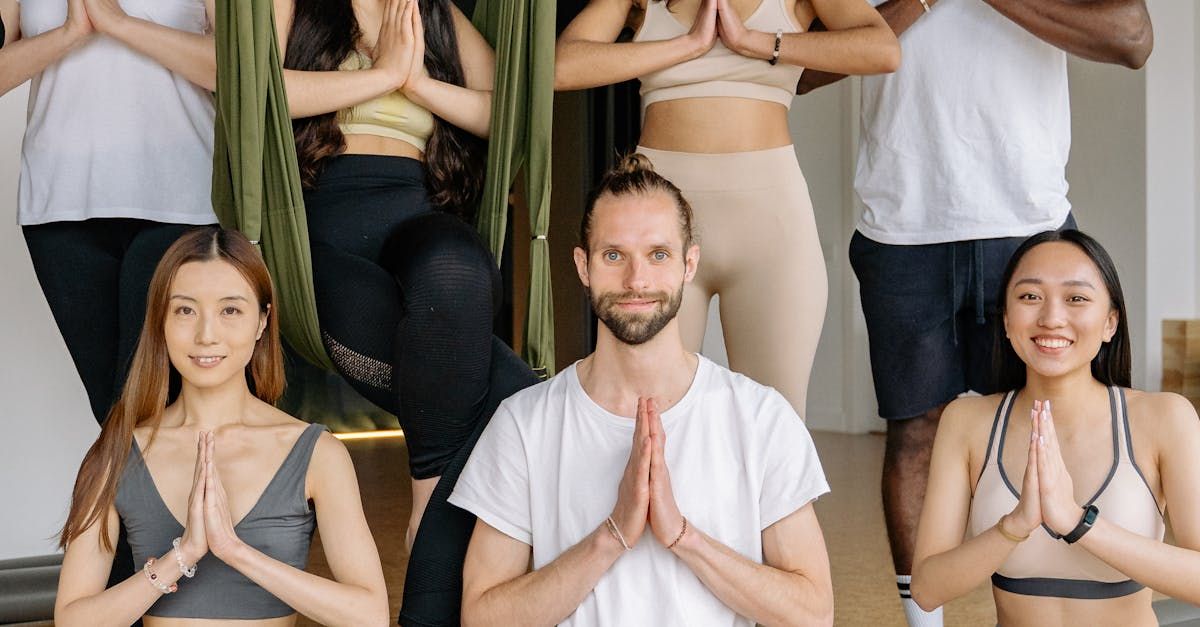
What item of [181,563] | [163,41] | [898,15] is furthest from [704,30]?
[181,563]

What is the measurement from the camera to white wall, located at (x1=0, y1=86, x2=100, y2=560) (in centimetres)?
350

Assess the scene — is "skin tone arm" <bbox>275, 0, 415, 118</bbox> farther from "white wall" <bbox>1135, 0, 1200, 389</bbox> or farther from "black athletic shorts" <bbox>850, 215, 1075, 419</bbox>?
"white wall" <bbox>1135, 0, 1200, 389</bbox>

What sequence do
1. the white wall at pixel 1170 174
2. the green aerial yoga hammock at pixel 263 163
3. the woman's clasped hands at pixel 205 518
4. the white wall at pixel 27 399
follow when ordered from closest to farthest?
the woman's clasped hands at pixel 205 518, the green aerial yoga hammock at pixel 263 163, the white wall at pixel 27 399, the white wall at pixel 1170 174

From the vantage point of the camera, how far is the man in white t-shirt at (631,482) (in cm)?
174

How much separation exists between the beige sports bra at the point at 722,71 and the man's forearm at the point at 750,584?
0.97 metres

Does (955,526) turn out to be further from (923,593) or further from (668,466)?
(668,466)

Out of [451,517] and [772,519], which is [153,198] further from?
[772,519]

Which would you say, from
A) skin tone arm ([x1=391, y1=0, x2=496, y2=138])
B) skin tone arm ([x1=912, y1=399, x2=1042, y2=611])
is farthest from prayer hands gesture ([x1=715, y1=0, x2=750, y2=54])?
skin tone arm ([x1=912, y1=399, x2=1042, y2=611])

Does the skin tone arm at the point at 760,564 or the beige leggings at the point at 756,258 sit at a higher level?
the beige leggings at the point at 756,258

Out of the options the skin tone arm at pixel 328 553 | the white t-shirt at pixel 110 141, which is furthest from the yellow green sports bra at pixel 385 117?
the skin tone arm at pixel 328 553

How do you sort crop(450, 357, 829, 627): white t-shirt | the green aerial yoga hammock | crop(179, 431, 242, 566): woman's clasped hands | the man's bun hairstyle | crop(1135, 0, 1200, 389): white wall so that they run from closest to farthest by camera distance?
crop(179, 431, 242, 566): woman's clasped hands
crop(450, 357, 829, 627): white t-shirt
the man's bun hairstyle
the green aerial yoga hammock
crop(1135, 0, 1200, 389): white wall

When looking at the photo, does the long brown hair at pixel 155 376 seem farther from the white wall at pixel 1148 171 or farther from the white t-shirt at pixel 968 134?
the white wall at pixel 1148 171

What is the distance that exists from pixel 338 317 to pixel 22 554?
2.02 metres

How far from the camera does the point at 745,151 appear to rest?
7.73 ft
